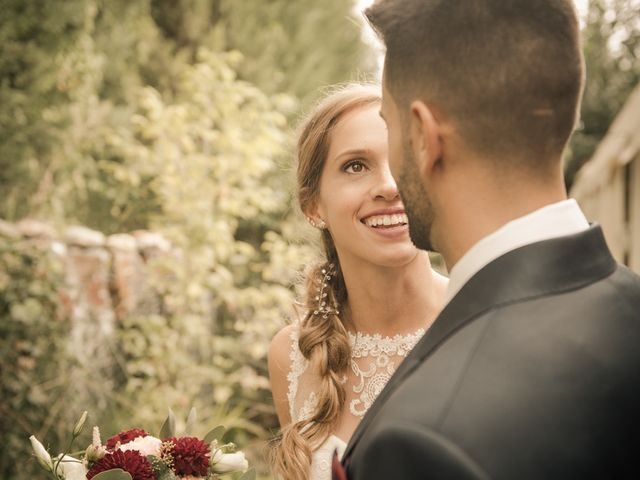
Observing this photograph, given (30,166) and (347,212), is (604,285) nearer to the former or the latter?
(347,212)

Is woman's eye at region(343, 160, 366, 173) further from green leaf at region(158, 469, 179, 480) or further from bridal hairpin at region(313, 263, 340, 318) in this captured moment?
green leaf at region(158, 469, 179, 480)

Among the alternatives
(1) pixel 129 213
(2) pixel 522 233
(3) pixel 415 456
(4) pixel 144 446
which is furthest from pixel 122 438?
(1) pixel 129 213

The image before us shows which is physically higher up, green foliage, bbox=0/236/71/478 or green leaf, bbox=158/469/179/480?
green leaf, bbox=158/469/179/480

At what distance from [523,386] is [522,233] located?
30 centimetres

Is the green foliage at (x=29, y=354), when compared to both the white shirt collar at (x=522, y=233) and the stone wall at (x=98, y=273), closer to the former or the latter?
the stone wall at (x=98, y=273)

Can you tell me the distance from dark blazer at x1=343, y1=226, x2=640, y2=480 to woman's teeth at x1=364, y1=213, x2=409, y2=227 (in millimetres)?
1314

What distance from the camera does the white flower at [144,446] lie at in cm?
191

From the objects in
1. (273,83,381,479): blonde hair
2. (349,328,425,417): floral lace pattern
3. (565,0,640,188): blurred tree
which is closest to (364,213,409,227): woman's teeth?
(273,83,381,479): blonde hair

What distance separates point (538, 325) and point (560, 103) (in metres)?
0.40

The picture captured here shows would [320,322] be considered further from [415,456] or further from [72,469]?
[415,456]

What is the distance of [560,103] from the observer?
1325 millimetres

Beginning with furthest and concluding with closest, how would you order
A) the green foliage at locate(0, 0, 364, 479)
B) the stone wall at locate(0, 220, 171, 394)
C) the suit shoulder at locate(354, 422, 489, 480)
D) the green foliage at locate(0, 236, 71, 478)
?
the stone wall at locate(0, 220, 171, 394)
the green foliage at locate(0, 0, 364, 479)
the green foliage at locate(0, 236, 71, 478)
the suit shoulder at locate(354, 422, 489, 480)

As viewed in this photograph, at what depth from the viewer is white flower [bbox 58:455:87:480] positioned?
1.82 meters

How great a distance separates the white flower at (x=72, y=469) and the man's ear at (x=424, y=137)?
44.3 inches
